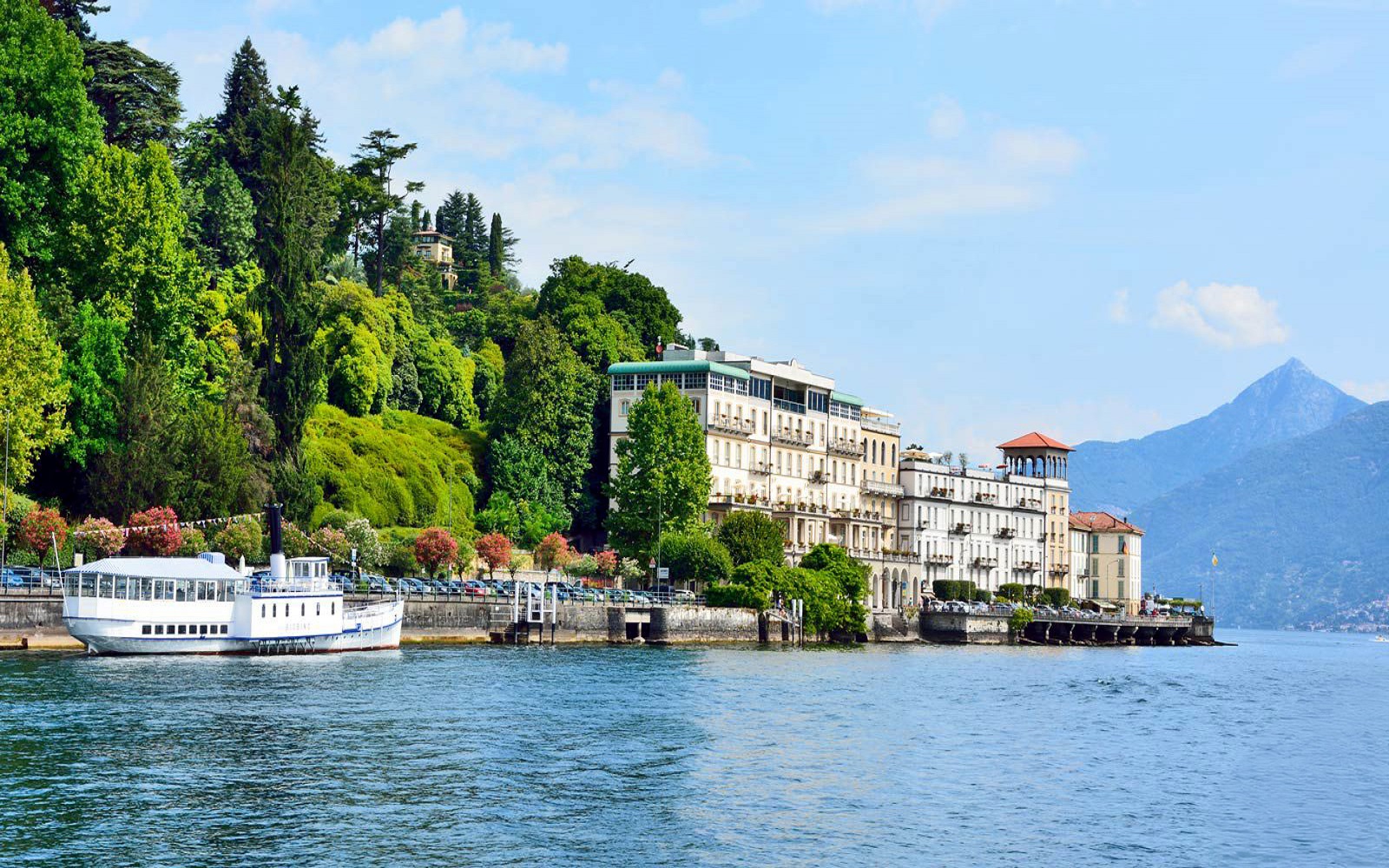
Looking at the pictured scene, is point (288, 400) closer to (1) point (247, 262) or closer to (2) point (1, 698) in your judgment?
(1) point (247, 262)

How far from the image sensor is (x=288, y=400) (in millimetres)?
100562

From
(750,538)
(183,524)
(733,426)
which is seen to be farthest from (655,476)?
(183,524)

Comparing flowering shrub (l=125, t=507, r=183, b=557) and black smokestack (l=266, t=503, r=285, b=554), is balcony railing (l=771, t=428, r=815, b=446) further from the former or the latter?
flowering shrub (l=125, t=507, r=183, b=557)

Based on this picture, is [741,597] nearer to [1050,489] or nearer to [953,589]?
[953,589]

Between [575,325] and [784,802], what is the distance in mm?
92216

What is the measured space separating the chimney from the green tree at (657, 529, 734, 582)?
101ft

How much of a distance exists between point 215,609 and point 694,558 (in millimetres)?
40758

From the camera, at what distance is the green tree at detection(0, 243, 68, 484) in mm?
81938

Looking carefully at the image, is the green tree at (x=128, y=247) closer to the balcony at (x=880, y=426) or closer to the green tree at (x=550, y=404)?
the green tree at (x=550, y=404)

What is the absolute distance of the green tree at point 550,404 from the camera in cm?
12250

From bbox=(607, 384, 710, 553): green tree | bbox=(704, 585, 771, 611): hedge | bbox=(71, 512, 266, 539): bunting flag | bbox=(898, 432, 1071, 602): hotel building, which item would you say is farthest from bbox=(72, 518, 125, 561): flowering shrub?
bbox=(898, 432, 1071, 602): hotel building

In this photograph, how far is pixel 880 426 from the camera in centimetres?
15975

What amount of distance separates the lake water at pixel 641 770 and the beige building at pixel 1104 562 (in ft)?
346

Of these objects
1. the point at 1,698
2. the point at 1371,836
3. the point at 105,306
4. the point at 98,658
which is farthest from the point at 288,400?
the point at 1371,836
